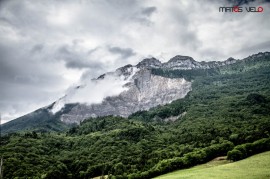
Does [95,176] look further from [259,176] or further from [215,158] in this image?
[259,176]

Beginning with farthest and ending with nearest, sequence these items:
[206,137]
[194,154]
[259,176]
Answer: [206,137], [194,154], [259,176]

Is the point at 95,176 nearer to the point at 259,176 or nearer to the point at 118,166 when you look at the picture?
the point at 118,166

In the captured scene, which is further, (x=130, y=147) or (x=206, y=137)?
(x=130, y=147)

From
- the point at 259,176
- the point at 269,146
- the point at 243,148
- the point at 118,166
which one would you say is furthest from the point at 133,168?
the point at 259,176

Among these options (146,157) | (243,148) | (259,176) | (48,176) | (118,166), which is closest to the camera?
(259,176)

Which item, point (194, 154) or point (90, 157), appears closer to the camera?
point (194, 154)

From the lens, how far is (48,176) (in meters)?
130

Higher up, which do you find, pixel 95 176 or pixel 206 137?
pixel 206 137

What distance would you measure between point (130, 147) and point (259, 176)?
138627 millimetres

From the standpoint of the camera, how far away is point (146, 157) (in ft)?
500

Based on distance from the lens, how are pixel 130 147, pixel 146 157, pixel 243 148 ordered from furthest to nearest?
pixel 130 147
pixel 146 157
pixel 243 148

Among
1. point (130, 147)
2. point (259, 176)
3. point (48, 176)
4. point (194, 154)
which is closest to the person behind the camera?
point (259, 176)

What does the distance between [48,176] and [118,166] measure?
33.1 m

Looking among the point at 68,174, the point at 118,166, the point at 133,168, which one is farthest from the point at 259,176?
the point at 68,174
